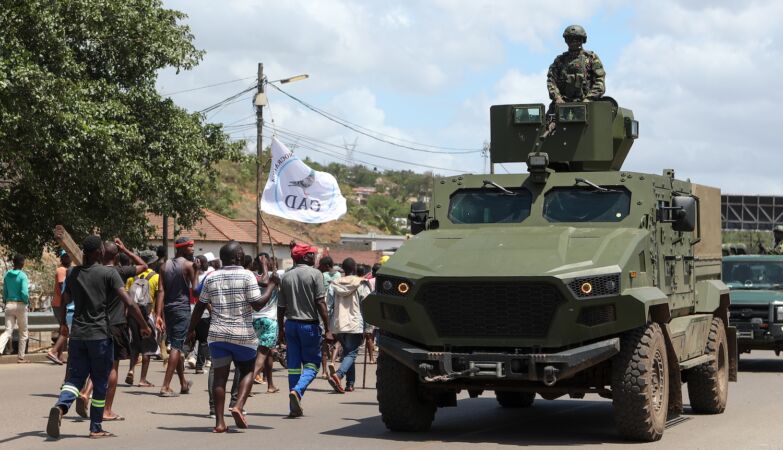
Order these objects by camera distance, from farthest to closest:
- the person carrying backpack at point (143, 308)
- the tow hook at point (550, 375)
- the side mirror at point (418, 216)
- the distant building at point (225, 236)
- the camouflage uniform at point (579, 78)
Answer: the distant building at point (225, 236)
the person carrying backpack at point (143, 308)
the camouflage uniform at point (579, 78)
the side mirror at point (418, 216)
the tow hook at point (550, 375)

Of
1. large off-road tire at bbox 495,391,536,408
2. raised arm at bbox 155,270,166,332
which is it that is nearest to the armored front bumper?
large off-road tire at bbox 495,391,536,408

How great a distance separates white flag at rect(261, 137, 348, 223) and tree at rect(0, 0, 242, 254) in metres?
3.90

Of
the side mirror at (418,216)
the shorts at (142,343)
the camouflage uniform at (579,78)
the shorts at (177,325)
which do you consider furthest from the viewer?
the shorts at (142,343)

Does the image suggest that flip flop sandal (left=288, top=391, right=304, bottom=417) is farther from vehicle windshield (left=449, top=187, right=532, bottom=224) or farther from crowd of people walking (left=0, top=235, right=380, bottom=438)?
vehicle windshield (left=449, top=187, right=532, bottom=224)

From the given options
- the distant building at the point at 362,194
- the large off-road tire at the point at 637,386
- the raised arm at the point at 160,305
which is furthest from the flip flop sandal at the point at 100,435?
the distant building at the point at 362,194

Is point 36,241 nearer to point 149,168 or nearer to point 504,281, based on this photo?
point 149,168

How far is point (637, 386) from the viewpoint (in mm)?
10945

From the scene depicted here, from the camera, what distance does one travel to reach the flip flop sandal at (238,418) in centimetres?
1202

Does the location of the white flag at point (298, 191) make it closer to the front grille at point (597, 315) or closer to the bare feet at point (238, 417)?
the bare feet at point (238, 417)

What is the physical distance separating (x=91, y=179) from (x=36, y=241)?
10.7ft

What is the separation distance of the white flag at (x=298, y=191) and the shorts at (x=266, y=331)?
9.60m

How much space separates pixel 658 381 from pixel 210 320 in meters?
4.55

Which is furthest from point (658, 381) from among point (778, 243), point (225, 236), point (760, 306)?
point (225, 236)

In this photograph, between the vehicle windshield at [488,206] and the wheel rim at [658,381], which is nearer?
the wheel rim at [658,381]
